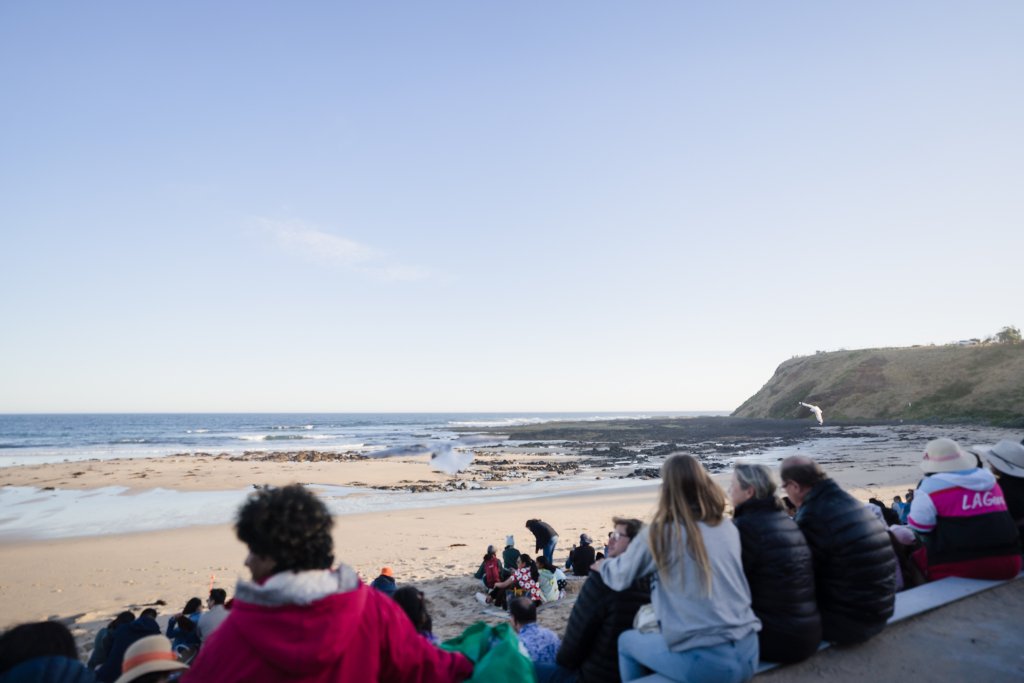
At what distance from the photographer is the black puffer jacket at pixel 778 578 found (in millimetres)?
3010

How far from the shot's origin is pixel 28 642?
254 cm

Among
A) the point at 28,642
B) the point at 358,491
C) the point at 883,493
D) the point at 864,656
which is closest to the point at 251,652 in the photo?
the point at 28,642

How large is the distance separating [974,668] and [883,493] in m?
12.5

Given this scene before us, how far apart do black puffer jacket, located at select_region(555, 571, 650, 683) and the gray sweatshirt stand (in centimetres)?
21

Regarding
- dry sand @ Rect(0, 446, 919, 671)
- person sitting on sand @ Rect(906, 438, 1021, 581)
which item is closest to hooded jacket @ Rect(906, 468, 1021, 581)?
person sitting on sand @ Rect(906, 438, 1021, 581)

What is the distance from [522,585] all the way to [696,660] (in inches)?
179

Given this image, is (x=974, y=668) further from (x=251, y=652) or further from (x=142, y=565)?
(x=142, y=565)

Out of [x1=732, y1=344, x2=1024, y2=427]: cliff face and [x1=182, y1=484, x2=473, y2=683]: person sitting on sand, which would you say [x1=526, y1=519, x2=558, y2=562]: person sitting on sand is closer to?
[x1=182, y1=484, x2=473, y2=683]: person sitting on sand

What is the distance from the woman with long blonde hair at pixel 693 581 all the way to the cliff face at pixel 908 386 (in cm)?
3351

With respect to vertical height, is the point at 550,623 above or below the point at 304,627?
below

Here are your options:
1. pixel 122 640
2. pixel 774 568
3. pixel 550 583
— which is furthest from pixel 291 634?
pixel 550 583

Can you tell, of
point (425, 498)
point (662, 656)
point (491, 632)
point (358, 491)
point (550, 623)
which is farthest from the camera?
point (358, 491)

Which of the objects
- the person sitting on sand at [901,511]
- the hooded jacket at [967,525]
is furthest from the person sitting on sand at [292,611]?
the person sitting on sand at [901,511]

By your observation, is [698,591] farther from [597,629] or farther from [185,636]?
[185,636]
